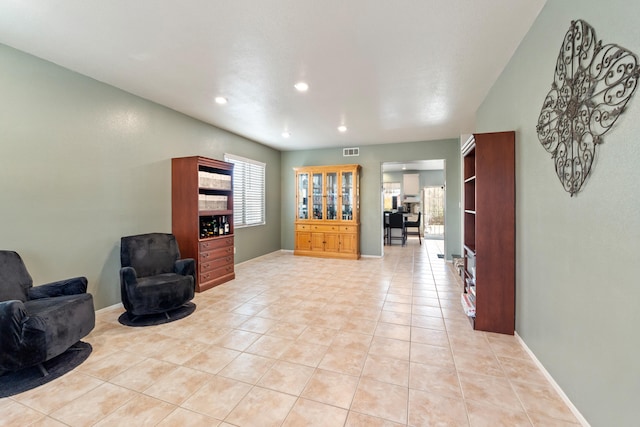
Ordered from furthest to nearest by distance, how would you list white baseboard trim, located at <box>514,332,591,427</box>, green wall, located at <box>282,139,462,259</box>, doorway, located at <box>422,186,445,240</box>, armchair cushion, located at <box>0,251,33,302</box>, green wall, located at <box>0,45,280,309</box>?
doorway, located at <box>422,186,445,240</box> → green wall, located at <box>282,139,462,259</box> → green wall, located at <box>0,45,280,309</box> → armchair cushion, located at <box>0,251,33,302</box> → white baseboard trim, located at <box>514,332,591,427</box>

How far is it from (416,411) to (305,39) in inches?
115

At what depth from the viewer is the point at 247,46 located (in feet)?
8.09

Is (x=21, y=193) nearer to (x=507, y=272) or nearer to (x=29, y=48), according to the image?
(x=29, y=48)

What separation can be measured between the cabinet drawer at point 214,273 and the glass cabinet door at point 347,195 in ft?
9.73

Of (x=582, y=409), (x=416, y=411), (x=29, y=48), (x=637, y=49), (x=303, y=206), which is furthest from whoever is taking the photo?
A: (x=303, y=206)

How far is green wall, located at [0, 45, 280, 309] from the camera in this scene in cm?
254

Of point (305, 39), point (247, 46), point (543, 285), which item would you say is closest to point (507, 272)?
point (543, 285)

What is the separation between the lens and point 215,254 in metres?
4.29

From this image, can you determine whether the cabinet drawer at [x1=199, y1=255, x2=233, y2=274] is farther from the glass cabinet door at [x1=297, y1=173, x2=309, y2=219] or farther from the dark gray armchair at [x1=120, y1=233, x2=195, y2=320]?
the glass cabinet door at [x1=297, y1=173, x2=309, y2=219]

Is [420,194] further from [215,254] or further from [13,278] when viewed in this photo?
[13,278]

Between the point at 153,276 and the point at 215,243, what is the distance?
1.08 metres

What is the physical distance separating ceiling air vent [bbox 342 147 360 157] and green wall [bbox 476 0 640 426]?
4207 mm

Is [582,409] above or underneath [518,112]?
underneath

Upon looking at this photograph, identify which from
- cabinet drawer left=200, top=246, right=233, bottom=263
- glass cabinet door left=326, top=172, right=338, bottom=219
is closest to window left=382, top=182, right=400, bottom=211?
glass cabinet door left=326, top=172, right=338, bottom=219
